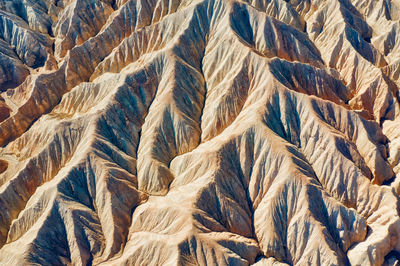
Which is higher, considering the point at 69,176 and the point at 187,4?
the point at 187,4

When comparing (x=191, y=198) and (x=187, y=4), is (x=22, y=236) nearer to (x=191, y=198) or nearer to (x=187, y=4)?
(x=191, y=198)

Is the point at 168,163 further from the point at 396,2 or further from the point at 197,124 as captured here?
the point at 396,2

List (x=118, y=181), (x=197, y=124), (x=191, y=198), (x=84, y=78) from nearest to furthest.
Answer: (x=191, y=198) → (x=118, y=181) → (x=197, y=124) → (x=84, y=78)

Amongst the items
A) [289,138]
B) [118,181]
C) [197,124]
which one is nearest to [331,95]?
[289,138]

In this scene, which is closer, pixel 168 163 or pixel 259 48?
pixel 168 163

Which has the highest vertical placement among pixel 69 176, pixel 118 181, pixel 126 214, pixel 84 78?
pixel 84 78

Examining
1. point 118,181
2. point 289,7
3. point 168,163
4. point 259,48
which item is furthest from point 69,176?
point 289,7

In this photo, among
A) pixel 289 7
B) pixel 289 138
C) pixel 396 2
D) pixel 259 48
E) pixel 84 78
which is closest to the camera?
pixel 289 138
